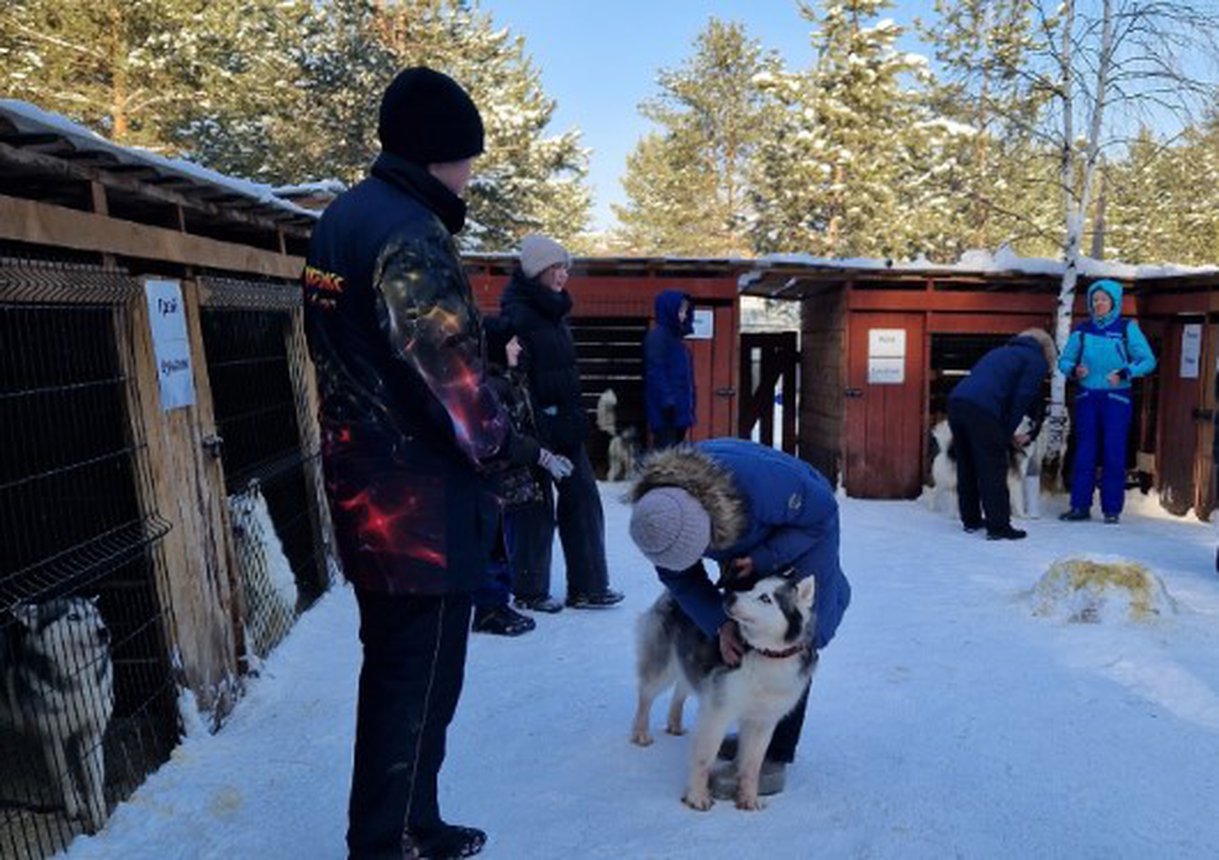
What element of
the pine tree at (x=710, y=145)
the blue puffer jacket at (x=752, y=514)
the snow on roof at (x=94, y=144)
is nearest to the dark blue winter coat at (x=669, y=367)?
the snow on roof at (x=94, y=144)

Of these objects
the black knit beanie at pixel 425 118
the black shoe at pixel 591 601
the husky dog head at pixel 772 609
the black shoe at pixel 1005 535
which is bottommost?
the black shoe at pixel 1005 535

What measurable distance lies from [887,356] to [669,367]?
3162mm

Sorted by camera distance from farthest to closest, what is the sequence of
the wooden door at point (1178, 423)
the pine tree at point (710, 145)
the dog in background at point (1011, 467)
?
the pine tree at point (710, 145)
the wooden door at point (1178, 423)
the dog in background at point (1011, 467)

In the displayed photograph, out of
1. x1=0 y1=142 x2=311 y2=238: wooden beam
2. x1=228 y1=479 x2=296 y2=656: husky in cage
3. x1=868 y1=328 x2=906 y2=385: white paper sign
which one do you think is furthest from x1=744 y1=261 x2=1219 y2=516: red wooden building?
x1=0 y1=142 x2=311 y2=238: wooden beam

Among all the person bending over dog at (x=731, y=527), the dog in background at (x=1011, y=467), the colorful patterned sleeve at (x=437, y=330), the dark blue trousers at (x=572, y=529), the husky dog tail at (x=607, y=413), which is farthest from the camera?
the husky dog tail at (x=607, y=413)

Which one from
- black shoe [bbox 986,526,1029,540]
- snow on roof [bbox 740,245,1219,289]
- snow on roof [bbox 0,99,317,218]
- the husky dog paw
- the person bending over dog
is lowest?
black shoe [bbox 986,526,1029,540]

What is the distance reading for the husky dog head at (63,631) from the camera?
114 inches

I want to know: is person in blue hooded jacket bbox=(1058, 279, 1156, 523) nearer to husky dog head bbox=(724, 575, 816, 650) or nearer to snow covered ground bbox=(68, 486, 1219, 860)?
snow covered ground bbox=(68, 486, 1219, 860)

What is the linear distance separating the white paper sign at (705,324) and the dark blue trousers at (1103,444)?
3.75 meters

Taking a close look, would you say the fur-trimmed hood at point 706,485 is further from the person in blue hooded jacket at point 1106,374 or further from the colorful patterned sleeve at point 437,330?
the person in blue hooded jacket at point 1106,374

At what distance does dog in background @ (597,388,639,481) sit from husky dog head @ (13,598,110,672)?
7.46m

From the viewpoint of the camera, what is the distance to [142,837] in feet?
9.39

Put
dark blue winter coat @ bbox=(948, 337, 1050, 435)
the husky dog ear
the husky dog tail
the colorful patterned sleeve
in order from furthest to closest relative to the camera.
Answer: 1. the husky dog tail
2. dark blue winter coat @ bbox=(948, 337, 1050, 435)
3. the husky dog ear
4. the colorful patterned sleeve

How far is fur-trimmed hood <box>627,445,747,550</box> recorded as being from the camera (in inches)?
102
